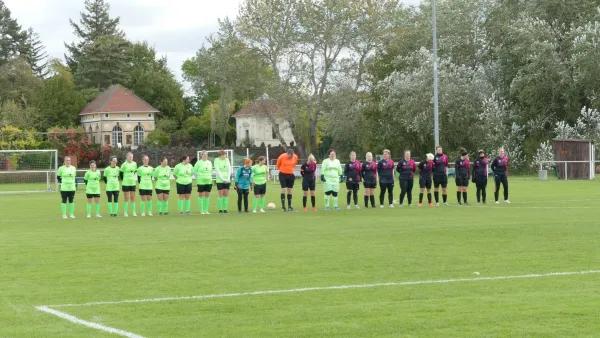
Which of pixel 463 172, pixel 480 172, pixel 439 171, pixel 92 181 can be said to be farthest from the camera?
pixel 480 172

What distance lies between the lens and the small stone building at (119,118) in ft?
337

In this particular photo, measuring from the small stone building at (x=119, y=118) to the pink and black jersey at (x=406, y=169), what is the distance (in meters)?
76.4

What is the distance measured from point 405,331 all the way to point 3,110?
8655 cm

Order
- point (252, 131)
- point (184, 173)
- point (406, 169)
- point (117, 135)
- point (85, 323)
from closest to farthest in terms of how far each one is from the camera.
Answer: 1. point (85, 323)
2. point (184, 173)
3. point (406, 169)
4. point (117, 135)
5. point (252, 131)

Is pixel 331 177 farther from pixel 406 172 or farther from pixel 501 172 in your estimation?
pixel 501 172

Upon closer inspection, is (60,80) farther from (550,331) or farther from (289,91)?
(550,331)

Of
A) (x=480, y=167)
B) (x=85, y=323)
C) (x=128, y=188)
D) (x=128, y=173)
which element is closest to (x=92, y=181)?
(x=128, y=173)

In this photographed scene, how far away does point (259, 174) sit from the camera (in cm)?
2805

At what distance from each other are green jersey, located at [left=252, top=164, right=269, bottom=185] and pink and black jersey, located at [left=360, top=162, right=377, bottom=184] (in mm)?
3025

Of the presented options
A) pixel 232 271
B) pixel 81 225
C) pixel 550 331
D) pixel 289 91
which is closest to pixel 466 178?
pixel 81 225

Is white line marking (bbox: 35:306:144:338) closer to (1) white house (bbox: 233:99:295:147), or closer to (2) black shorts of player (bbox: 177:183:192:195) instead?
(2) black shorts of player (bbox: 177:183:192:195)

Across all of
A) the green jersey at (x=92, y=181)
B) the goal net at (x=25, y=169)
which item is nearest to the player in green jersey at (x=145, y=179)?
the green jersey at (x=92, y=181)

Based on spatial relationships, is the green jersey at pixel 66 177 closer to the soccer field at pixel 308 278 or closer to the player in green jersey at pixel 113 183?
the player in green jersey at pixel 113 183

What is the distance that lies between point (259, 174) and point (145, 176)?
3.38 meters
